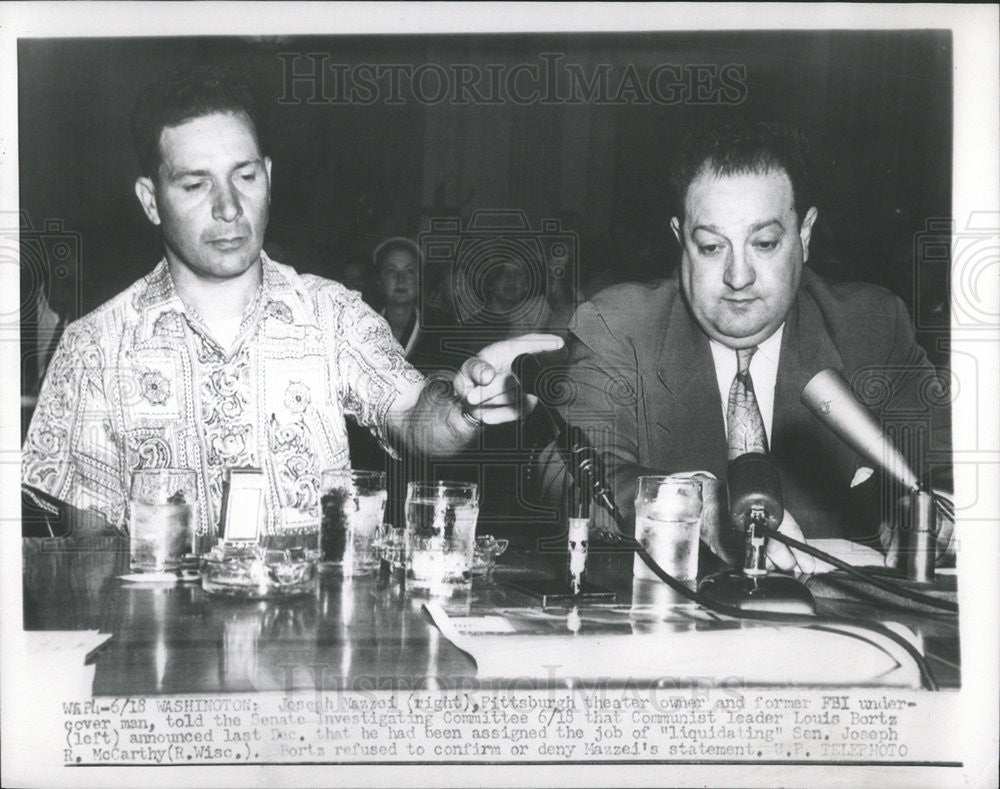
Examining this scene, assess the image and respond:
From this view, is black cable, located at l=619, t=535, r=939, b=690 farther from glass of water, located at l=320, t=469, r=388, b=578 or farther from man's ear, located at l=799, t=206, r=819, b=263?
man's ear, located at l=799, t=206, r=819, b=263

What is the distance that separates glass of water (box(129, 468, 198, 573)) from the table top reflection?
2.0 inches

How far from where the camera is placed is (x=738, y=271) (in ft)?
7.25

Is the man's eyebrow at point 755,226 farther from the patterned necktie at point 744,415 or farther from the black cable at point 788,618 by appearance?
the black cable at point 788,618

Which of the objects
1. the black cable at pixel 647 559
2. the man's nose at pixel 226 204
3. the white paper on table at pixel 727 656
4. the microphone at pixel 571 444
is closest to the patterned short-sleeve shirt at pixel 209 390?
the man's nose at pixel 226 204

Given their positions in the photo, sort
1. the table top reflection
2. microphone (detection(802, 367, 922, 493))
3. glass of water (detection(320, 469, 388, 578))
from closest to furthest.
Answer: the table top reflection → glass of water (detection(320, 469, 388, 578)) → microphone (detection(802, 367, 922, 493))

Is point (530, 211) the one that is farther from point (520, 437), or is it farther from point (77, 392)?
point (77, 392)

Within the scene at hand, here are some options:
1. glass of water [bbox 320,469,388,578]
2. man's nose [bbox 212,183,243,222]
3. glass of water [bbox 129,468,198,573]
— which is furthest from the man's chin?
glass of water [bbox 129,468,198,573]

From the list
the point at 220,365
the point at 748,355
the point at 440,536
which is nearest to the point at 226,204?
the point at 220,365

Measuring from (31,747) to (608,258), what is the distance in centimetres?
171

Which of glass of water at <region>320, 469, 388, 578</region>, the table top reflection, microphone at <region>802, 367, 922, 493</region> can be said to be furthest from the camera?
microphone at <region>802, 367, 922, 493</region>

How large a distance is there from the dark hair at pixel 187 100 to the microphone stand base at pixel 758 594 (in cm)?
143

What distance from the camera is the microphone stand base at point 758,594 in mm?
2115

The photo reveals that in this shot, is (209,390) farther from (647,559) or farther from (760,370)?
(760,370)

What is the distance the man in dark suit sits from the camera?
220 cm
